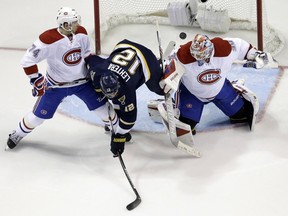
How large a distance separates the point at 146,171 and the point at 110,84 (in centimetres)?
57

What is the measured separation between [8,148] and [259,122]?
147 centimetres

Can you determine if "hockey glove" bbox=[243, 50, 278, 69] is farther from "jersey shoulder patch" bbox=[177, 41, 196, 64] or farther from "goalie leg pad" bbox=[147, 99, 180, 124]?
"goalie leg pad" bbox=[147, 99, 180, 124]

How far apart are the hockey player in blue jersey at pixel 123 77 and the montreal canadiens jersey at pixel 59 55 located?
0.07 meters

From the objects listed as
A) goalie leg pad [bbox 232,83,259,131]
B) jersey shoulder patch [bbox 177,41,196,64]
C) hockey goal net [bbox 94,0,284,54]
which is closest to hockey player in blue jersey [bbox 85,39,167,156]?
jersey shoulder patch [bbox 177,41,196,64]

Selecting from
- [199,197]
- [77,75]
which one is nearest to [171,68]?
[77,75]

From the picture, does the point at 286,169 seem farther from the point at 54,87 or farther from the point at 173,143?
the point at 54,87

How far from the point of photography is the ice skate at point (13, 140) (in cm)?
315

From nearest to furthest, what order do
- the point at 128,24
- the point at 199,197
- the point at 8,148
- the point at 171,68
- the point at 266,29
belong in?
the point at 199,197
the point at 171,68
the point at 8,148
the point at 266,29
the point at 128,24

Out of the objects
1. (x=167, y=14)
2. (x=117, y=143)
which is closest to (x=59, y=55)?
(x=117, y=143)

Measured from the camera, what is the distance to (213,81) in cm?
302

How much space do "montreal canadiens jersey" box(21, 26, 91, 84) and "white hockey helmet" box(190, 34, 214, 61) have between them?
0.57 metres

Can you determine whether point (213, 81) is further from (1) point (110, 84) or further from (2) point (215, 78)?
(1) point (110, 84)

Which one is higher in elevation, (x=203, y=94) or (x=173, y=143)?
(x=203, y=94)

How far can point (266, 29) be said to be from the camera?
13.9 feet
